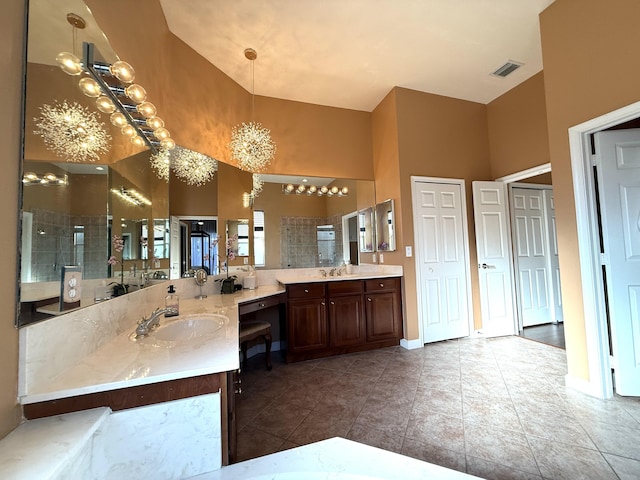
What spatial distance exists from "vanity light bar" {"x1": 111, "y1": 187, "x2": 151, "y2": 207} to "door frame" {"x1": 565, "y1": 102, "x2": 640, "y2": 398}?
10.7ft

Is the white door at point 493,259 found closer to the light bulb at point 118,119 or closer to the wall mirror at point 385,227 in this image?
the wall mirror at point 385,227

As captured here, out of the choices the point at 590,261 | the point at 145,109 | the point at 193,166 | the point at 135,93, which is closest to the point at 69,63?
the point at 135,93

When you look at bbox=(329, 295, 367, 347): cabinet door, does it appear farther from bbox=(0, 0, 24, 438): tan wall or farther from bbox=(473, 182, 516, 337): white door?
bbox=(0, 0, 24, 438): tan wall

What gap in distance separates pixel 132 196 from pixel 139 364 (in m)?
1.13

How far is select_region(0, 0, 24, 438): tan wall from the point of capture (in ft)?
2.55

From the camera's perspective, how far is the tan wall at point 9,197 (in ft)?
2.55

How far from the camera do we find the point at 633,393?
74.4 inches

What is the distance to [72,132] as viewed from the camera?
3.61 feet

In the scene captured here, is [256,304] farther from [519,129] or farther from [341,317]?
[519,129]

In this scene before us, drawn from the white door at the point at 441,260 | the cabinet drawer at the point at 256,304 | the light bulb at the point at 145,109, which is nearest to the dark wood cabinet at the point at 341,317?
the cabinet drawer at the point at 256,304

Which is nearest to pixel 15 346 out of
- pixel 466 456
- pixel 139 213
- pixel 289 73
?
pixel 139 213

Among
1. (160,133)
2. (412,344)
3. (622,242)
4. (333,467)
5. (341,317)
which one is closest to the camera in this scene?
(333,467)

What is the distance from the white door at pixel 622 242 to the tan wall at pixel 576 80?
18cm

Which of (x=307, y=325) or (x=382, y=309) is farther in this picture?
(x=382, y=309)
